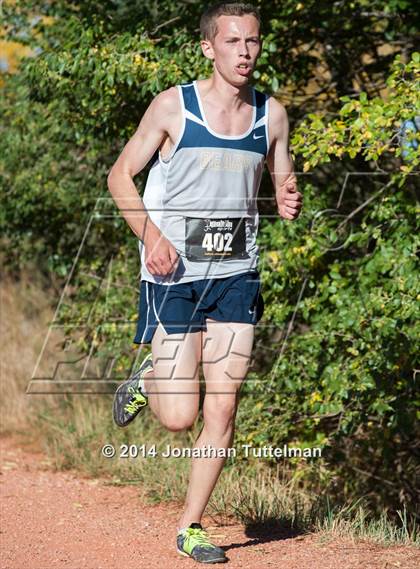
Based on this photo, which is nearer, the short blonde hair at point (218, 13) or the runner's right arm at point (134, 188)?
the runner's right arm at point (134, 188)

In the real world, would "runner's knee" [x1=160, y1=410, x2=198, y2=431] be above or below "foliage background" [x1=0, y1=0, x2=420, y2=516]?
below

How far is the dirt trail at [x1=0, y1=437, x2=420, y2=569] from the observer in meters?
4.62

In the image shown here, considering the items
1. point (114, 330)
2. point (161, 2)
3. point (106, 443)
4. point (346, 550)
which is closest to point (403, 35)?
point (161, 2)

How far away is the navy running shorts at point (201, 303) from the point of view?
457 cm

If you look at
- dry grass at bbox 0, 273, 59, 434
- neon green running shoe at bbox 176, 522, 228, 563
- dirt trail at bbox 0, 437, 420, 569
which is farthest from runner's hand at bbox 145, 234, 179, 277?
dry grass at bbox 0, 273, 59, 434

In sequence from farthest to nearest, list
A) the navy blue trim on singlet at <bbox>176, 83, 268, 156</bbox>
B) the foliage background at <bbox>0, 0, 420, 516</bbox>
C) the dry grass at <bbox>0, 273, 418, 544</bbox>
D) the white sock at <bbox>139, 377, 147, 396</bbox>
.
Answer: the foliage background at <bbox>0, 0, 420, 516</bbox>
the dry grass at <bbox>0, 273, 418, 544</bbox>
the white sock at <bbox>139, 377, 147, 396</bbox>
the navy blue trim on singlet at <bbox>176, 83, 268, 156</bbox>

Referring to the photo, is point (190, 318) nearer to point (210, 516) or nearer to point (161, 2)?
point (210, 516)

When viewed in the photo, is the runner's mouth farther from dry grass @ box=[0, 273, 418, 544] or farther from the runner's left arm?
dry grass @ box=[0, 273, 418, 544]

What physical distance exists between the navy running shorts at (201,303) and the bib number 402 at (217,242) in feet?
0.45

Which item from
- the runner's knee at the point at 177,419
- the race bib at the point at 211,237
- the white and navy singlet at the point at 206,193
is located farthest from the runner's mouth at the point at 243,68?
the runner's knee at the point at 177,419

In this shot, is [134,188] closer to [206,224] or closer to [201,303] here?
[206,224]

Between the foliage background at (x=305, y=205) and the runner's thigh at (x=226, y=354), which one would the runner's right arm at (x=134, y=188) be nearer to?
the runner's thigh at (x=226, y=354)

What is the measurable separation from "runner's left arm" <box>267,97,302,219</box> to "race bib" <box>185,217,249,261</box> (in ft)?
0.75

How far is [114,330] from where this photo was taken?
7.92m
